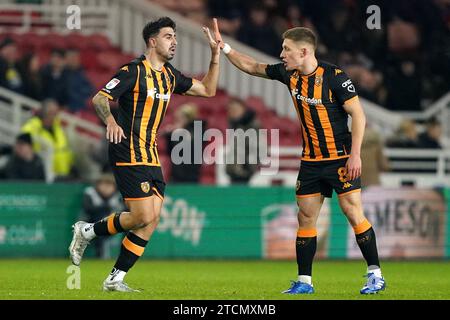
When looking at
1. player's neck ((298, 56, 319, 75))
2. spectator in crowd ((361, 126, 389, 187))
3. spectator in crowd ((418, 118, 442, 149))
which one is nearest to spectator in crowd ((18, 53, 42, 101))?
spectator in crowd ((361, 126, 389, 187))

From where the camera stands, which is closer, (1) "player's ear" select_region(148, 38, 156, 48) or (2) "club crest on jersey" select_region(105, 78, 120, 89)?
(2) "club crest on jersey" select_region(105, 78, 120, 89)

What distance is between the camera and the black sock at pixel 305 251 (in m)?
10.8

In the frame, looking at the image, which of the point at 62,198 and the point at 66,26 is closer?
the point at 62,198

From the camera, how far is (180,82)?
11102 millimetres

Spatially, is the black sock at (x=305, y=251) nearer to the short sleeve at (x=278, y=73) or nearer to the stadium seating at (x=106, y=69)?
the short sleeve at (x=278, y=73)

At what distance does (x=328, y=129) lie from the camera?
10750 mm

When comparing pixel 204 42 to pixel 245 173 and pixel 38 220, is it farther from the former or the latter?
pixel 38 220

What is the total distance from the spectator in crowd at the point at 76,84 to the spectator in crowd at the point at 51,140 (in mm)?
1180

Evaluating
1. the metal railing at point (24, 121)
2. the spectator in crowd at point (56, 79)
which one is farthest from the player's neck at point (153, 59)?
the spectator in crowd at point (56, 79)

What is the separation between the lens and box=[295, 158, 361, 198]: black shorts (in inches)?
Result: 421

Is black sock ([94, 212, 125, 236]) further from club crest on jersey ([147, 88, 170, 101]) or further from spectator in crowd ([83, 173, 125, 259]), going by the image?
spectator in crowd ([83, 173, 125, 259])

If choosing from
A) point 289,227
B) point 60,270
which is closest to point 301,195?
point 60,270

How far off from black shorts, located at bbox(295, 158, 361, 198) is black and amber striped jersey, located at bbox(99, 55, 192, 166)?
50.5 inches
